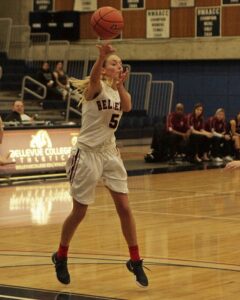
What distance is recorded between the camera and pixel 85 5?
101ft

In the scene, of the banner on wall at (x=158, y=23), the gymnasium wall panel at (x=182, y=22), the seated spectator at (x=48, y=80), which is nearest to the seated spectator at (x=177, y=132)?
the seated spectator at (x=48, y=80)

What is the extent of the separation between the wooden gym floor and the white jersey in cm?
126

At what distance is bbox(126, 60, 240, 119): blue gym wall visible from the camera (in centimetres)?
2850

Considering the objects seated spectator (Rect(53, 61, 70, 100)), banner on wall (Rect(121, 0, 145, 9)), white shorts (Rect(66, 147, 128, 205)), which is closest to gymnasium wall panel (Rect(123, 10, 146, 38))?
banner on wall (Rect(121, 0, 145, 9))

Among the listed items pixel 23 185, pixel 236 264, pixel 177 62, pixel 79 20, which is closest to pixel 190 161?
pixel 23 185

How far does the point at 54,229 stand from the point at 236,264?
3225 mm

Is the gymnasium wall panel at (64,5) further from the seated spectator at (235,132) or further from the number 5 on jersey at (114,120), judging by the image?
the number 5 on jersey at (114,120)

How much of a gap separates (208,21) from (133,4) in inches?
118

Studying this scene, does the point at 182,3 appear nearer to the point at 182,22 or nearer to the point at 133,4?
the point at 182,22

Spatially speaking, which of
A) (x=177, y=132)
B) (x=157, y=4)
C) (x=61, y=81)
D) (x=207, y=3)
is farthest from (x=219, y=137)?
(x=157, y=4)

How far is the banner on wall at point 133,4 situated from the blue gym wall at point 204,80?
6.34ft

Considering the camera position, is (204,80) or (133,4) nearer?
(204,80)

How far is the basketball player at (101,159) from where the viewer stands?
24.9 feet

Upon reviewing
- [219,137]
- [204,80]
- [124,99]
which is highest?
[124,99]
